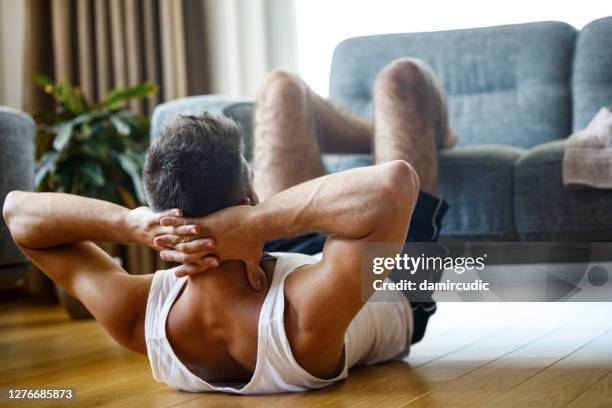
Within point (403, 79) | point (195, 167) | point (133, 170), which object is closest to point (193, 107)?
point (403, 79)

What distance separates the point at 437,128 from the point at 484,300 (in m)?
0.78

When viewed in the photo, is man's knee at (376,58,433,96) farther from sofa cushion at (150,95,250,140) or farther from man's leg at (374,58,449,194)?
sofa cushion at (150,95,250,140)

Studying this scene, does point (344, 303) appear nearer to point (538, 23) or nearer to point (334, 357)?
point (334, 357)

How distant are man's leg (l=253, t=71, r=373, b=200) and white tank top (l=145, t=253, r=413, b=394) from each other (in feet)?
1.54

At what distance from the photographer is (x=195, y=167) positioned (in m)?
1.14

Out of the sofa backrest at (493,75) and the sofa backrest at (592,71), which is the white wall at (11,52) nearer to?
the sofa backrest at (493,75)

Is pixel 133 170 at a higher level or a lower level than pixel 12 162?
lower

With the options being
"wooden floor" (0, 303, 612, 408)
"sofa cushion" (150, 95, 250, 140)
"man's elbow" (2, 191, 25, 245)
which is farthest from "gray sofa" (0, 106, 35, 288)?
"man's elbow" (2, 191, 25, 245)

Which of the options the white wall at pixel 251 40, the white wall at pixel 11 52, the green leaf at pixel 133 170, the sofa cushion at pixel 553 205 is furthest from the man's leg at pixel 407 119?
the white wall at pixel 11 52

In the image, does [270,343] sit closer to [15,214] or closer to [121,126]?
[15,214]

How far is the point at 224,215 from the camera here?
1141 mm

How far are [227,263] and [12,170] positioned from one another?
0.94m

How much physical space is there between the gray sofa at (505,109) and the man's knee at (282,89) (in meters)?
0.28

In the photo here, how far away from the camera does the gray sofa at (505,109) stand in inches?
73.7
